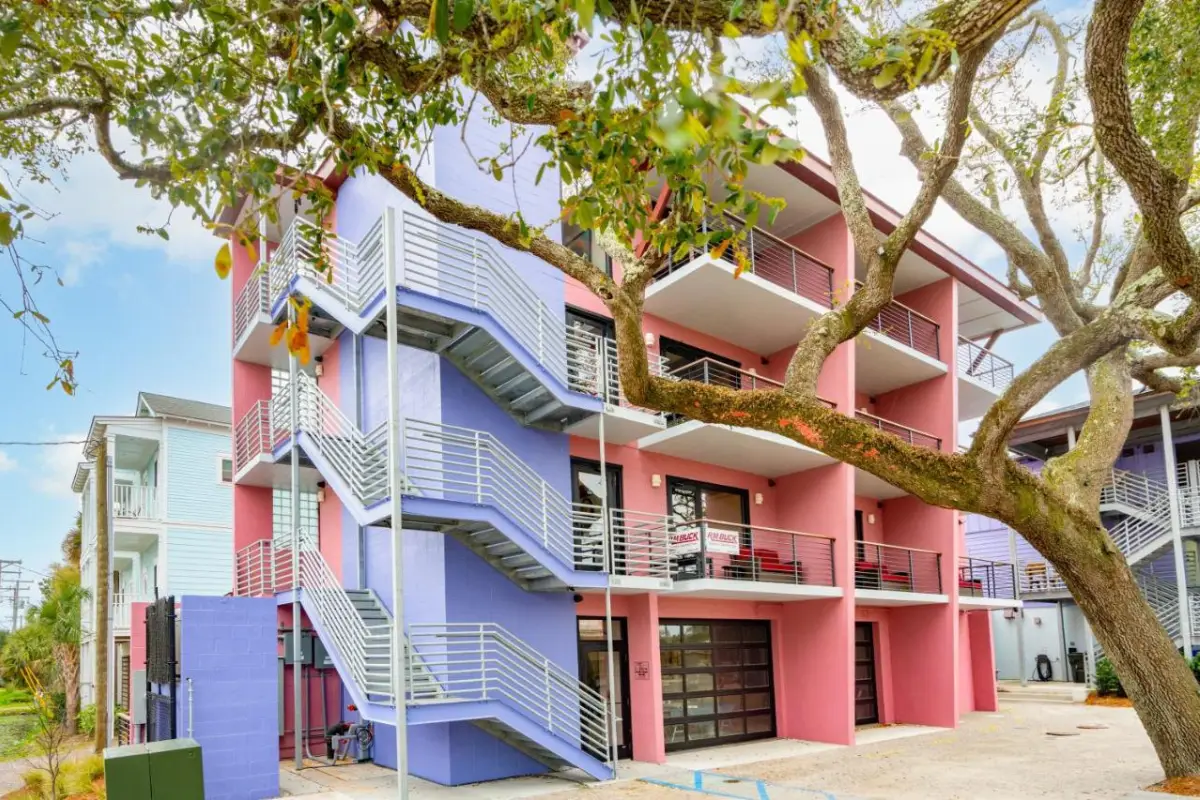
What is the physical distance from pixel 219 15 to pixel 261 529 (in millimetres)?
→ 12685

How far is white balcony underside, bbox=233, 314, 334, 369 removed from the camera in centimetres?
1519

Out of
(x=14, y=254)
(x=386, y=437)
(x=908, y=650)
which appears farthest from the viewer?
(x=908, y=650)

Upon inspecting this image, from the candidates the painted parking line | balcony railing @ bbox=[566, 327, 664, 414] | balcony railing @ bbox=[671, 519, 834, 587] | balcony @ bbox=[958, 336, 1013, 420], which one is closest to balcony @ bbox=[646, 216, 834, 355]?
balcony railing @ bbox=[566, 327, 664, 414]

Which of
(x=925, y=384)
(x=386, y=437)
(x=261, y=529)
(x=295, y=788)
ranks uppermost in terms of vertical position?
(x=925, y=384)

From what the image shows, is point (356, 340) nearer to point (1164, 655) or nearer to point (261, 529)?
point (261, 529)

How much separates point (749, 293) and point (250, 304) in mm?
8852

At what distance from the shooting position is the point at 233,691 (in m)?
11.2

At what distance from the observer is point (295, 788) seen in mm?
11875

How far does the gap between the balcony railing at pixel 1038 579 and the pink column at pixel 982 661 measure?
5278 millimetres

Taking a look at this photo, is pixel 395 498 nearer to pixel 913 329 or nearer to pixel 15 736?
pixel 913 329

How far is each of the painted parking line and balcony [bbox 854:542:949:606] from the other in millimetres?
4914

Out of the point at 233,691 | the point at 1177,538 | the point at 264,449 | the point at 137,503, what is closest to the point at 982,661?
the point at 1177,538

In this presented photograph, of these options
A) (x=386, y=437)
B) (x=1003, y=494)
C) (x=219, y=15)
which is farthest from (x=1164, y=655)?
(x=219, y=15)

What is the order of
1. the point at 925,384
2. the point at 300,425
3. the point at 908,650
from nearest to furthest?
1. the point at 300,425
2. the point at 908,650
3. the point at 925,384
